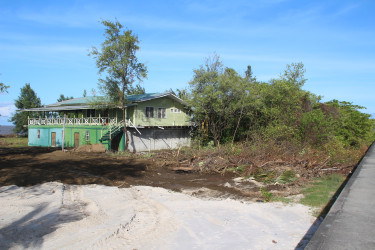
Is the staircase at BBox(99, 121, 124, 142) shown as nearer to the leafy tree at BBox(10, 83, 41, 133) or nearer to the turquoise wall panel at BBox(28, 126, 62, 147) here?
the turquoise wall panel at BBox(28, 126, 62, 147)

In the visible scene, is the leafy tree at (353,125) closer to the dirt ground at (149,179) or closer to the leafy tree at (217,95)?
the leafy tree at (217,95)

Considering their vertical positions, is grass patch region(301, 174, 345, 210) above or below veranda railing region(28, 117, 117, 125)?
below

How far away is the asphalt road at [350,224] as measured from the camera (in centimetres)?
427

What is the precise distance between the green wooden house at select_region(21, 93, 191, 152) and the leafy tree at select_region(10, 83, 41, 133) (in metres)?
21.6

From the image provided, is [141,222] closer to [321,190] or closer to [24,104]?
[321,190]

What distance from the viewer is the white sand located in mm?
6512

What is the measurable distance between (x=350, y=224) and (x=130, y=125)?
2418 centimetres

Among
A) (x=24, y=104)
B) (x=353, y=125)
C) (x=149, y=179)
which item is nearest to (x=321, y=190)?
(x=149, y=179)

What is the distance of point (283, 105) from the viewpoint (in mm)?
24859

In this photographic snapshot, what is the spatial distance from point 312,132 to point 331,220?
15946 millimetres

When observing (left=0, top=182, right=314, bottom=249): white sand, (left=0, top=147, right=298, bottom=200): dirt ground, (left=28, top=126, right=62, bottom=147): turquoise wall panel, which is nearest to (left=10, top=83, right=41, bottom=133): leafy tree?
(left=28, top=126, right=62, bottom=147): turquoise wall panel

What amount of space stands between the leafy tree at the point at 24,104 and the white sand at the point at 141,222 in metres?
48.8

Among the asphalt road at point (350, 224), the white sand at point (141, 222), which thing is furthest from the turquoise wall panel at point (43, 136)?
the asphalt road at point (350, 224)

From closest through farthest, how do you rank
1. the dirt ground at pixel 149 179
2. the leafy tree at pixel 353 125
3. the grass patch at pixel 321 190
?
the grass patch at pixel 321 190 → the dirt ground at pixel 149 179 → the leafy tree at pixel 353 125
